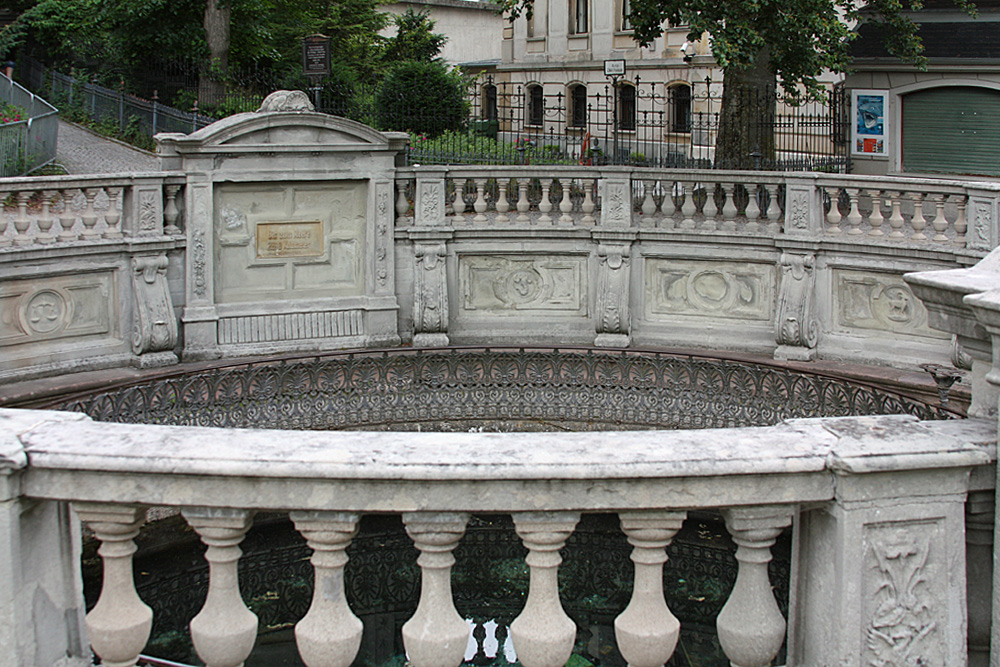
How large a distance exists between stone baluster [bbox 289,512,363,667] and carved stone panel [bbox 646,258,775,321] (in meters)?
10.6

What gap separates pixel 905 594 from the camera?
9.78 feet

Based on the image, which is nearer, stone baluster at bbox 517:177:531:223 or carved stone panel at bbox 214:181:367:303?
carved stone panel at bbox 214:181:367:303

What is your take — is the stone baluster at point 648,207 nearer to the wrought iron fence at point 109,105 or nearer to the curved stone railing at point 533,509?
the curved stone railing at point 533,509

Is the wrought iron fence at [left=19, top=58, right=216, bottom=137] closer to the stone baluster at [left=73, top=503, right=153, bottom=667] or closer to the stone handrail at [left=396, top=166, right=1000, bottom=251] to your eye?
the stone handrail at [left=396, top=166, right=1000, bottom=251]

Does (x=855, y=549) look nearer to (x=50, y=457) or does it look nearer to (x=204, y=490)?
(x=204, y=490)

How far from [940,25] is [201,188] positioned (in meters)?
19.6

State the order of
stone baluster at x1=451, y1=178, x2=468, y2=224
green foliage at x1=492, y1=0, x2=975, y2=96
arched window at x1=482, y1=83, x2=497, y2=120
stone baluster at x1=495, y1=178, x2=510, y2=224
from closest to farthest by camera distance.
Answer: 1. stone baluster at x1=451, y1=178, x2=468, y2=224
2. stone baluster at x1=495, y1=178, x2=510, y2=224
3. green foliage at x1=492, y1=0, x2=975, y2=96
4. arched window at x1=482, y1=83, x2=497, y2=120

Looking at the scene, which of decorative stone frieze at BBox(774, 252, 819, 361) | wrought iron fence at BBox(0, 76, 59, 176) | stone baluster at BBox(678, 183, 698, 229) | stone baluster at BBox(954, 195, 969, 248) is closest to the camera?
stone baluster at BBox(954, 195, 969, 248)

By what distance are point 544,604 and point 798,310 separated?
33.4 feet

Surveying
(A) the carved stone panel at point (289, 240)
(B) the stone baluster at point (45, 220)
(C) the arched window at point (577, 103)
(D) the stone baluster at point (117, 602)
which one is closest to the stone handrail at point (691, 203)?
(A) the carved stone panel at point (289, 240)

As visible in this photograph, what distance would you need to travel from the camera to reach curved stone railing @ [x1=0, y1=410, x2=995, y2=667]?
9.46 feet

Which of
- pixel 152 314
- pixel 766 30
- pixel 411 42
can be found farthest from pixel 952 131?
pixel 411 42

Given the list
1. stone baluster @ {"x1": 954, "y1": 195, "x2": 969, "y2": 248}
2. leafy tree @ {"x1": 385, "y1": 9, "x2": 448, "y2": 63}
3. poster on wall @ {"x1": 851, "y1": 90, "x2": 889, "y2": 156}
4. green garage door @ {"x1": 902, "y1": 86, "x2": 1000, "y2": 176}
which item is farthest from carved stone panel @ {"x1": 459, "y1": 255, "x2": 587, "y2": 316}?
leafy tree @ {"x1": 385, "y1": 9, "x2": 448, "y2": 63}

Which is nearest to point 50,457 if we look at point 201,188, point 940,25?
point 201,188
